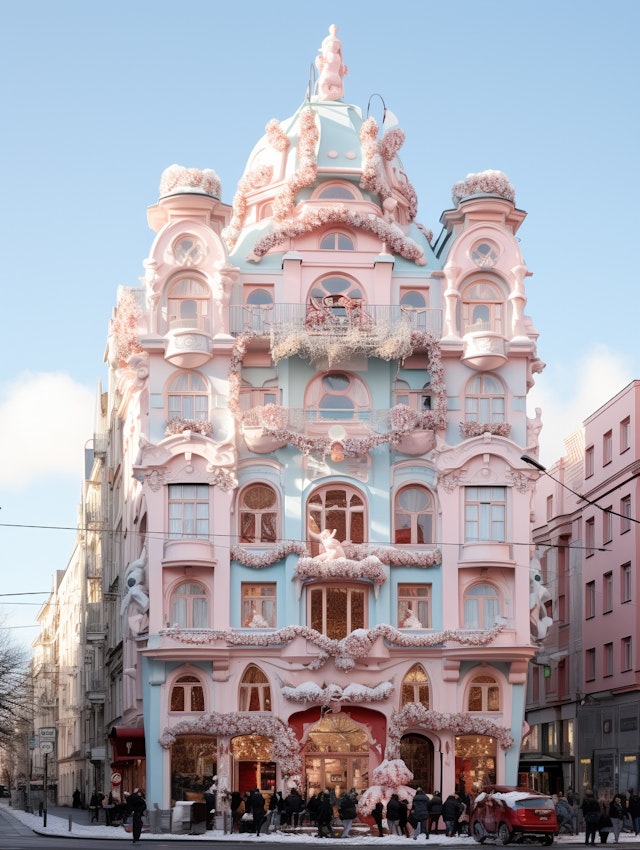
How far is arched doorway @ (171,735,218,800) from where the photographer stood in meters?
58.8

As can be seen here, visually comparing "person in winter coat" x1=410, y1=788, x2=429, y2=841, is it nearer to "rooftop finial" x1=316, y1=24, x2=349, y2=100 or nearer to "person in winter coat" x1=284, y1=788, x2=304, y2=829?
"person in winter coat" x1=284, y1=788, x2=304, y2=829

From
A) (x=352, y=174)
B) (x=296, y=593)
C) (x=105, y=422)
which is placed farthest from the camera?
(x=105, y=422)

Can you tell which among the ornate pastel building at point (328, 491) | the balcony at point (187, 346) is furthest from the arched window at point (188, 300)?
the balcony at point (187, 346)

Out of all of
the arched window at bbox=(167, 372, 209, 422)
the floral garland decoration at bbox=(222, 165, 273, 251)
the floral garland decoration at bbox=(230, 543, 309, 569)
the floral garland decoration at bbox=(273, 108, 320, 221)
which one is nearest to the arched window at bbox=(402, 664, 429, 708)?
the floral garland decoration at bbox=(230, 543, 309, 569)

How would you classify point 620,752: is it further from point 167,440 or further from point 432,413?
point 167,440

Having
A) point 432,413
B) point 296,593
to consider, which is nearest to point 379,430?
point 432,413

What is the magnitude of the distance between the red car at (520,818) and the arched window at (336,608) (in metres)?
14.0

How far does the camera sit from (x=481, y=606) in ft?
198

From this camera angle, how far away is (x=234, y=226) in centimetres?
6694

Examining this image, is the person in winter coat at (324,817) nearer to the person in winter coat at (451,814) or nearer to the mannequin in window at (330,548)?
the person in winter coat at (451,814)

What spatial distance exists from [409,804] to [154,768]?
987cm

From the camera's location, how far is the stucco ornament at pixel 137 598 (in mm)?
59347

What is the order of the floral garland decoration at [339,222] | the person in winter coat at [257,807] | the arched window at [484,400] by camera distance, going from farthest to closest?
the floral garland decoration at [339,222], the arched window at [484,400], the person in winter coat at [257,807]

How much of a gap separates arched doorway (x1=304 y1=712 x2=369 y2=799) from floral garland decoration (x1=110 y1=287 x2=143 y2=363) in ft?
52.8
